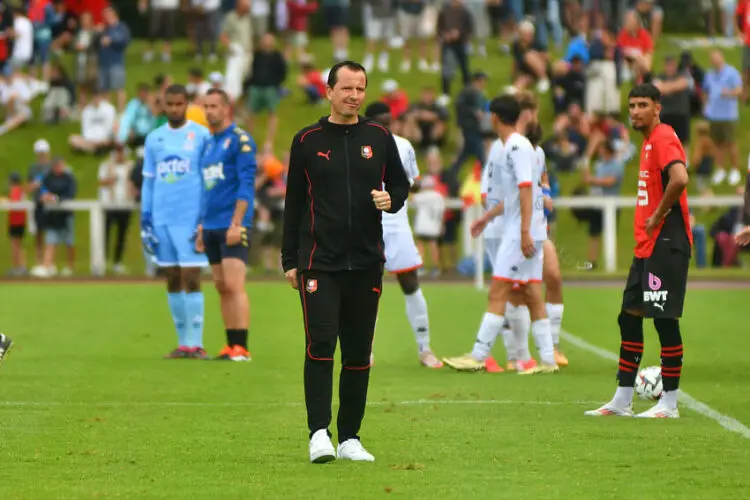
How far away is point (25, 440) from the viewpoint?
9.41 meters

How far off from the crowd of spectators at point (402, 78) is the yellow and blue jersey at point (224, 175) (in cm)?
1137

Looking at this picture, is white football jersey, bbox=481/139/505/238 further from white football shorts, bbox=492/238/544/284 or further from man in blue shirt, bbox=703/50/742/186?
man in blue shirt, bbox=703/50/742/186

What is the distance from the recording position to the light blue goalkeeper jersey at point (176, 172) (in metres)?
14.5

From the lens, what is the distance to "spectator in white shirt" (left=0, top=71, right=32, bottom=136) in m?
36.4

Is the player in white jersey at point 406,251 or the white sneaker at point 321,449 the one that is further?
the player in white jersey at point 406,251

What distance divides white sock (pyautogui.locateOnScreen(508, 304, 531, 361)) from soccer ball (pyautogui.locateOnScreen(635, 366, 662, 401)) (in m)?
2.05

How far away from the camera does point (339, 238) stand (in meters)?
8.60

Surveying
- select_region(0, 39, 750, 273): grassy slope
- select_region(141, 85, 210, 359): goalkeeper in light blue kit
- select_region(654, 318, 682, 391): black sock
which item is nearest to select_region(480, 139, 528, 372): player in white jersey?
select_region(141, 85, 210, 359): goalkeeper in light blue kit

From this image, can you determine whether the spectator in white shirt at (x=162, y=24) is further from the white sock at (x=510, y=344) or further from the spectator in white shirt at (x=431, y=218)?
the white sock at (x=510, y=344)

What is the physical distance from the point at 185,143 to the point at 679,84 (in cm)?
1710

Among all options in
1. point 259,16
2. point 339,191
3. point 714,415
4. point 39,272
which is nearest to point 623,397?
point 714,415

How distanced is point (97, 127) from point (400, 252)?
20912 millimetres

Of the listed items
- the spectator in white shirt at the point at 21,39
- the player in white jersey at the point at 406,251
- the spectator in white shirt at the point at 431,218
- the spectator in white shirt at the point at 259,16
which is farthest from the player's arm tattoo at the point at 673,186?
the spectator in white shirt at the point at 259,16

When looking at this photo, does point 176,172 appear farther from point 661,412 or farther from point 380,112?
point 661,412
